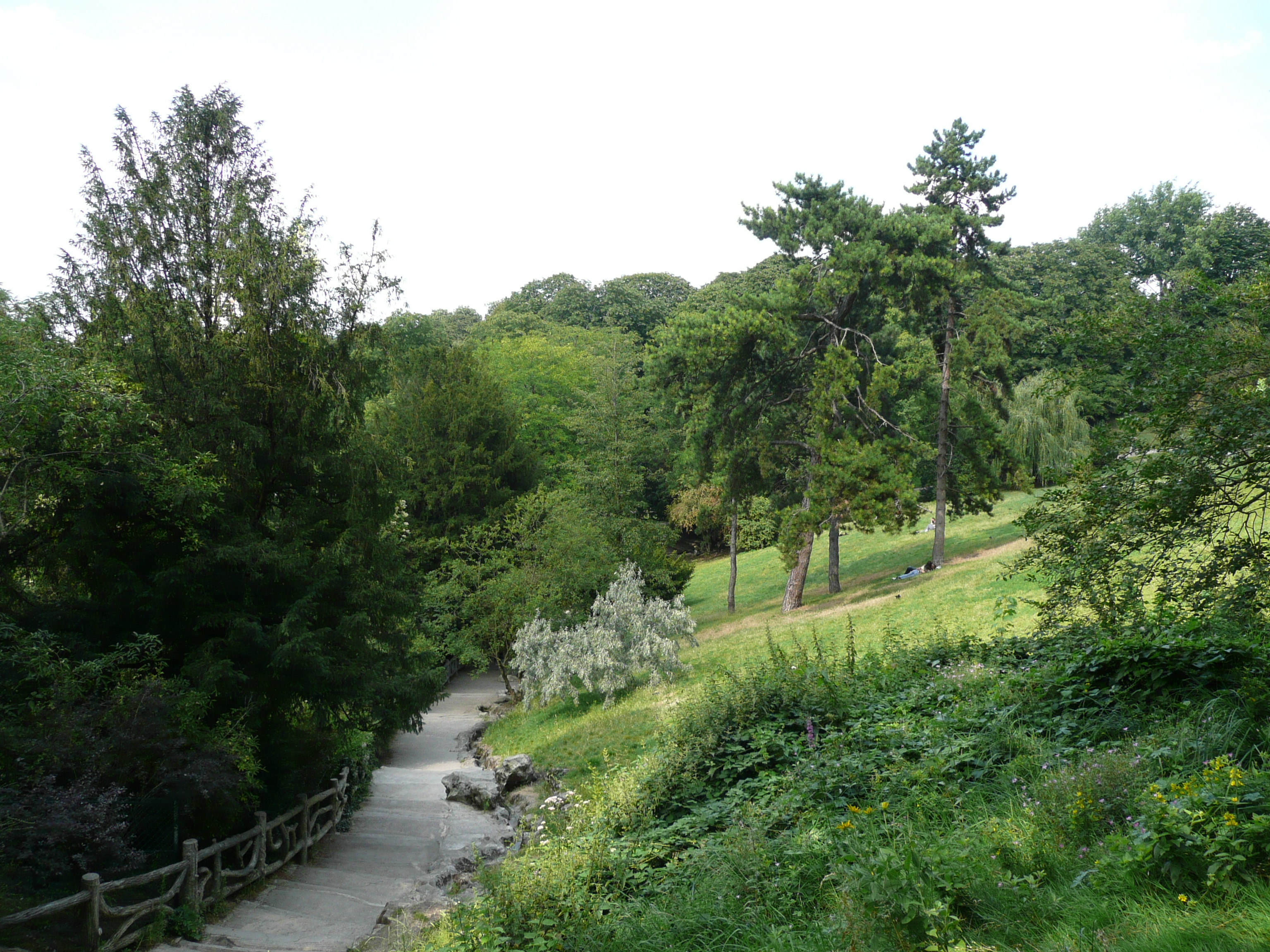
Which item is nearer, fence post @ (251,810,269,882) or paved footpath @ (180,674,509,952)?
paved footpath @ (180,674,509,952)

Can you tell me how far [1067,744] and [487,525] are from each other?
2718 cm

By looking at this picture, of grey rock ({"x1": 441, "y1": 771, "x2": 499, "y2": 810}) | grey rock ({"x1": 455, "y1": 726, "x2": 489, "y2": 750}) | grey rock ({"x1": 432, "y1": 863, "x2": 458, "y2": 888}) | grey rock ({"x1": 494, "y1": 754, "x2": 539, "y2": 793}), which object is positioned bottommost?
grey rock ({"x1": 455, "y1": 726, "x2": 489, "y2": 750})

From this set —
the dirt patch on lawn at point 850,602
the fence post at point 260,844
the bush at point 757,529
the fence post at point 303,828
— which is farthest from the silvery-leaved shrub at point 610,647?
the bush at point 757,529

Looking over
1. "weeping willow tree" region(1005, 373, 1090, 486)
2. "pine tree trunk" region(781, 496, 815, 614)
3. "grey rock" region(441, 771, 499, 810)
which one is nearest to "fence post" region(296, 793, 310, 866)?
"grey rock" region(441, 771, 499, 810)

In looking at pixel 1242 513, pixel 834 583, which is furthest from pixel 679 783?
pixel 834 583

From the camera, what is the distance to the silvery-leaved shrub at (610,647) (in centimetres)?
1820

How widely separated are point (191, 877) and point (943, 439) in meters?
23.3

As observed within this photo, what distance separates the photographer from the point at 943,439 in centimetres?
2609

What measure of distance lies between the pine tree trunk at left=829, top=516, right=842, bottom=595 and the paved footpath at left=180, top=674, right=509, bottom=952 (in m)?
14.1

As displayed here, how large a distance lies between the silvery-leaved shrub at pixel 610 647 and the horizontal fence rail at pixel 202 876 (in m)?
5.91

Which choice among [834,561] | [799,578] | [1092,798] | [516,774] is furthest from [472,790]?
[834,561]

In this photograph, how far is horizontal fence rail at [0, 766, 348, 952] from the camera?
24.2ft

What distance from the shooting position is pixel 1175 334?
24.3ft

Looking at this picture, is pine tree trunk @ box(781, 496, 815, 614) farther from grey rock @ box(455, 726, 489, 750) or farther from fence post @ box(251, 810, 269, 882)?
fence post @ box(251, 810, 269, 882)
